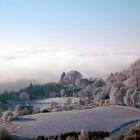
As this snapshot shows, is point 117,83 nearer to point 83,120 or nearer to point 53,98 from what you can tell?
point 53,98

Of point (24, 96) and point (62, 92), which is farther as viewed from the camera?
point (62, 92)

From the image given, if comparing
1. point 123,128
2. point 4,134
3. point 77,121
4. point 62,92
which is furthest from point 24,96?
point 4,134

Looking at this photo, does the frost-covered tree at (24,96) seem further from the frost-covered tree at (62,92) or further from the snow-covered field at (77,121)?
the snow-covered field at (77,121)

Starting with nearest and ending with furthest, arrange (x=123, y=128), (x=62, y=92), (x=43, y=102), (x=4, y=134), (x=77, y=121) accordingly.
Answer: (x=4, y=134)
(x=123, y=128)
(x=77, y=121)
(x=43, y=102)
(x=62, y=92)

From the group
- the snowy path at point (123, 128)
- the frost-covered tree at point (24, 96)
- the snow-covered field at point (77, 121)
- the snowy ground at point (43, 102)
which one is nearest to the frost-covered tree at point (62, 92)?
the snowy ground at point (43, 102)

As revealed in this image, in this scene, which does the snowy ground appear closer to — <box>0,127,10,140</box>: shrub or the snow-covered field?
the snow-covered field

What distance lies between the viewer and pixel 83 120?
74.6 metres

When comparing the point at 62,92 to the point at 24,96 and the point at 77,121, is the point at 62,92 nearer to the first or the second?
the point at 24,96

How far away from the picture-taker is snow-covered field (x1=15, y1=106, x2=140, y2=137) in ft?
223

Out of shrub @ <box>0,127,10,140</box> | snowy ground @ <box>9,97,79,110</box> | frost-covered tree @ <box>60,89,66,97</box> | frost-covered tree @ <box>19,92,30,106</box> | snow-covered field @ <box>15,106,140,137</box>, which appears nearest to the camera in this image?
shrub @ <box>0,127,10,140</box>

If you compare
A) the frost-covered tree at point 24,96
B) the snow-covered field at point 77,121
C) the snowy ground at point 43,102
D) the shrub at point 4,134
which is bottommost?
the shrub at point 4,134

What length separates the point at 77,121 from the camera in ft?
243

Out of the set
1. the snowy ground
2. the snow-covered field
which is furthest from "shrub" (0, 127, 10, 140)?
the snowy ground

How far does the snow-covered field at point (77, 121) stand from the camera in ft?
223
